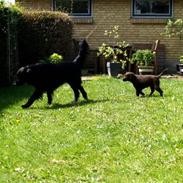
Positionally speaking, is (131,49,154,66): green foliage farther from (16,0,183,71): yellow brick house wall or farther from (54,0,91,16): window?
(54,0,91,16): window

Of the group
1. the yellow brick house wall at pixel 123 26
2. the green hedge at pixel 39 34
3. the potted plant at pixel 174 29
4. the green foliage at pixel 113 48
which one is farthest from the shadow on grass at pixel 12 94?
the potted plant at pixel 174 29

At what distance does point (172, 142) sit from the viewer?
7.09m

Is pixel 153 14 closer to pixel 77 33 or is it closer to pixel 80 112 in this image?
pixel 77 33

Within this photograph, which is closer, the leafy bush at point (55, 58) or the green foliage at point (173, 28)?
the leafy bush at point (55, 58)

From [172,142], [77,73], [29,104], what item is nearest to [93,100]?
[77,73]

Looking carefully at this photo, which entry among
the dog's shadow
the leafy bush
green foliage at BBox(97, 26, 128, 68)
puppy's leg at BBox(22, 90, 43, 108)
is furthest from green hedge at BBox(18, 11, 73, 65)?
puppy's leg at BBox(22, 90, 43, 108)

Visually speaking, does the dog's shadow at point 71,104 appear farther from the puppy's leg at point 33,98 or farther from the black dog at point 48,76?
the puppy's leg at point 33,98

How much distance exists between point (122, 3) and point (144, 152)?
53.1 ft

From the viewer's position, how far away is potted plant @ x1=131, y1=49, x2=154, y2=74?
19312mm

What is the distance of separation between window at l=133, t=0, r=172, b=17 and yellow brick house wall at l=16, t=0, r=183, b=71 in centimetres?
24

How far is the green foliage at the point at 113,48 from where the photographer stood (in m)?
19.6

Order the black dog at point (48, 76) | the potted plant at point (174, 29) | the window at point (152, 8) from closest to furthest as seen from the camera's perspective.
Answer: the black dog at point (48, 76)
the potted plant at point (174, 29)
the window at point (152, 8)

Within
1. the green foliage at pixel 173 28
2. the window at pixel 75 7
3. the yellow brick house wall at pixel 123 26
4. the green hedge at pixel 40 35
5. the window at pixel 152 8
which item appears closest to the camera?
the green hedge at pixel 40 35

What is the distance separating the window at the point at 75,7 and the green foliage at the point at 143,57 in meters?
3.84
